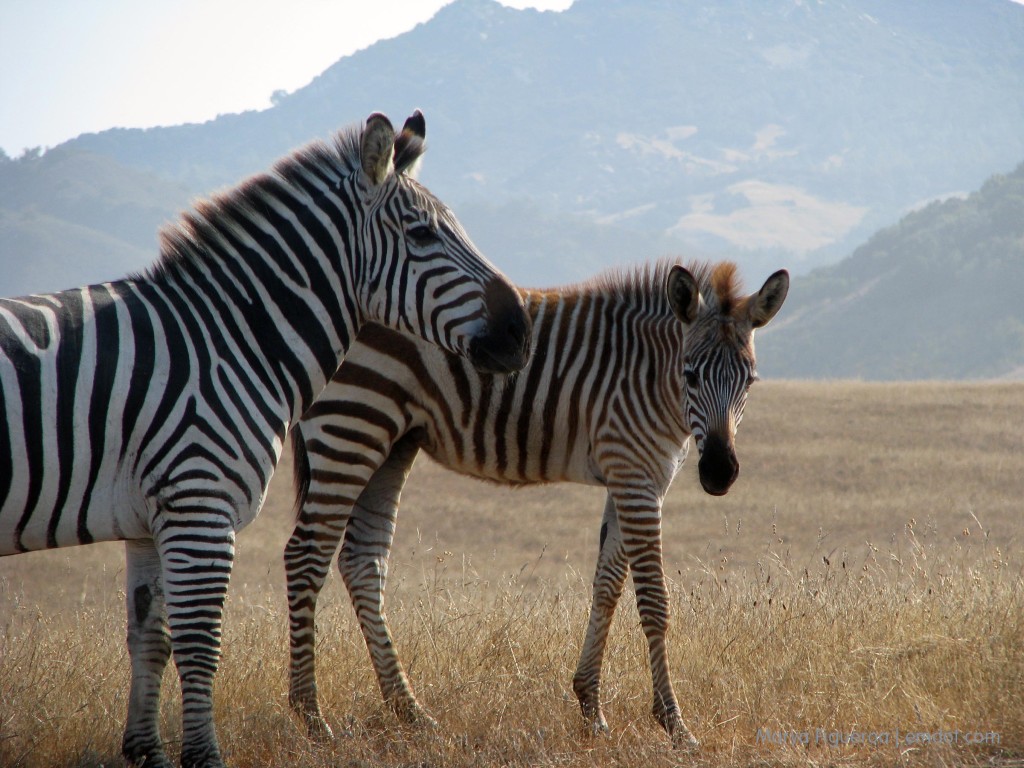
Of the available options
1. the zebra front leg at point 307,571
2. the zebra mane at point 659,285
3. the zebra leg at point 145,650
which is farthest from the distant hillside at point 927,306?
the zebra leg at point 145,650

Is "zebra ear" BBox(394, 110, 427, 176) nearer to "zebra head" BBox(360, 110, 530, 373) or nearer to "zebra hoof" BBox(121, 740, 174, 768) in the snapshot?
"zebra head" BBox(360, 110, 530, 373)

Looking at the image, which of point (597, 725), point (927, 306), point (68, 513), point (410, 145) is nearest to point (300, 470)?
point (68, 513)

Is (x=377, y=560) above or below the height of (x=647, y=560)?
below

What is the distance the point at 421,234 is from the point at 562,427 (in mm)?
1875

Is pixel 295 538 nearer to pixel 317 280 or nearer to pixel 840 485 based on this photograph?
pixel 317 280

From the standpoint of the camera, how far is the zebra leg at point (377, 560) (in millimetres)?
5832

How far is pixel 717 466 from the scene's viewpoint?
5.15m

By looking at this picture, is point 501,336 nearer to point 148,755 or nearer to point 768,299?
point 768,299

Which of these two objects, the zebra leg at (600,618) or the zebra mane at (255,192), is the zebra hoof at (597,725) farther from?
the zebra mane at (255,192)

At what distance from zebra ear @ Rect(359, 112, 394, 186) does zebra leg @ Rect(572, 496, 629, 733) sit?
2.43 meters

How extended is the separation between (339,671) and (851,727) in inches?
128

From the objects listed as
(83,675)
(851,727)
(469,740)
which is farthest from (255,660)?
(851,727)

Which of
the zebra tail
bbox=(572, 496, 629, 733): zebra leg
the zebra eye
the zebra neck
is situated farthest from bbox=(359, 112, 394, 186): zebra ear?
bbox=(572, 496, 629, 733): zebra leg

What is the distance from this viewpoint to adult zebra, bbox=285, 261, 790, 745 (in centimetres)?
557
